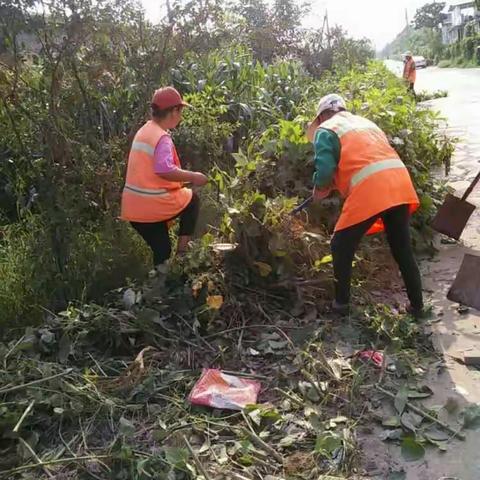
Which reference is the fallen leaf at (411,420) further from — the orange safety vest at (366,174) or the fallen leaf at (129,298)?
the fallen leaf at (129,298)

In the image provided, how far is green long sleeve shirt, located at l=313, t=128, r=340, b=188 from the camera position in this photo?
→ 144 inches

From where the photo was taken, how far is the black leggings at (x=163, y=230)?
4270mm

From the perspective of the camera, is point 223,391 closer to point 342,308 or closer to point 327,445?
point 327,445

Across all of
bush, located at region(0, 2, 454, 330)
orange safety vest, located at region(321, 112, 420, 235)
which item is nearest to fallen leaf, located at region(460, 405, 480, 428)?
orange safety vest, located at region(321, 112, 420, 235)

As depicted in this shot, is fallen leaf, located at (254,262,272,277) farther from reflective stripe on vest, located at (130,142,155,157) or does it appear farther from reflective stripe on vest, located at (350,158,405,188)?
reflective stripe on vest, located at (130,142,155,157)

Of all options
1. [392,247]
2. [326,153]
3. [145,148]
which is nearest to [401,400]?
[392,247]

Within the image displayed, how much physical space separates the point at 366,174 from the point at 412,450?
1586mm

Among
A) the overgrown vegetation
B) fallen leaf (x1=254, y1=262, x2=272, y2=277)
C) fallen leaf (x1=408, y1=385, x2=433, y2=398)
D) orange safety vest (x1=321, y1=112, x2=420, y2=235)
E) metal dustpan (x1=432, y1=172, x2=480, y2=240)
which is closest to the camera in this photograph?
the overgrown vegetation

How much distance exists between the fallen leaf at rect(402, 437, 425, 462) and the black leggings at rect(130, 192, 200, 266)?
7.18 ft

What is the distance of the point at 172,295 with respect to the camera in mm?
3768

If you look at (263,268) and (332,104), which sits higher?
(332,104)

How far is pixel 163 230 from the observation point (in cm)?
431

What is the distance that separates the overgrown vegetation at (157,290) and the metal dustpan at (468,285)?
0.39 m

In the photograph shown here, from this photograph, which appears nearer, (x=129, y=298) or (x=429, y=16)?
(x=129, y=298)
